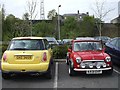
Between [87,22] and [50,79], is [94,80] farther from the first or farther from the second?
[87,22]

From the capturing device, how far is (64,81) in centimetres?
920

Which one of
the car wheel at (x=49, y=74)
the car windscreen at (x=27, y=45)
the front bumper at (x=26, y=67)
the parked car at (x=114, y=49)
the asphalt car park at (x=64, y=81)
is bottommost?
the asphalt car park at (x=64, y=81)

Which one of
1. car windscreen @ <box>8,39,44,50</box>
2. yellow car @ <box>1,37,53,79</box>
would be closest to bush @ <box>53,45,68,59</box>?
car windscreen @ <box>8,39,44,50</box>

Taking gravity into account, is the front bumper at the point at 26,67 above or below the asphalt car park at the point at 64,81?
above

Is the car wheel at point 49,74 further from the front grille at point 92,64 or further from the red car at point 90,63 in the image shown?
the front grille at point 92,64

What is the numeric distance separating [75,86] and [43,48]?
6.19 feet

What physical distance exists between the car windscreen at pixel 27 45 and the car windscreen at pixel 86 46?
186 cm

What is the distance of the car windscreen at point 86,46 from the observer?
10.9m

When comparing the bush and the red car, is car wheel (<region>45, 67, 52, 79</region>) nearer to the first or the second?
the red car

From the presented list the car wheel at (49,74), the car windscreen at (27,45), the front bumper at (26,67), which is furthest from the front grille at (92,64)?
the car windscreen at (27,45)

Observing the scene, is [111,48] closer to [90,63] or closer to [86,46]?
[86,46]

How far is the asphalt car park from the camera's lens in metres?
8.57

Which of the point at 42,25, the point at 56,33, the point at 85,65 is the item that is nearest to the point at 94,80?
the point at 85,65

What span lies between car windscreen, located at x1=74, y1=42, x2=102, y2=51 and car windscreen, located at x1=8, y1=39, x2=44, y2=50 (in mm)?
1859
